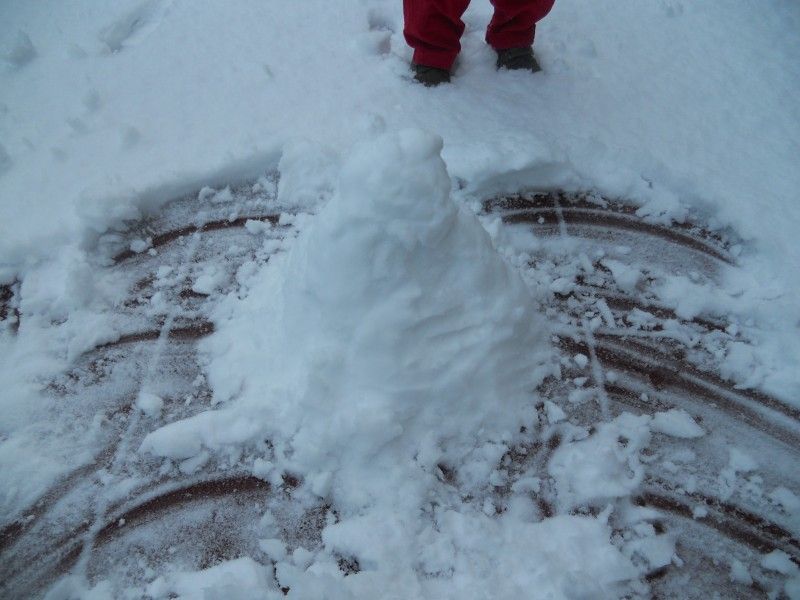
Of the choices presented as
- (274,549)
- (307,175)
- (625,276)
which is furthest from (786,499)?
(307,175)

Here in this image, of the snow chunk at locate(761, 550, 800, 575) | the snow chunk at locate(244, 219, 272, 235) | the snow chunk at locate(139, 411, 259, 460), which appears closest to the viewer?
the snow chunk at locate(761, 550, 800, 575)

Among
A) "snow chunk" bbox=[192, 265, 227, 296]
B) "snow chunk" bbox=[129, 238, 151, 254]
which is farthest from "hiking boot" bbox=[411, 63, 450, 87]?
"snow chunk" bbox=[129, 238, 151, 254]

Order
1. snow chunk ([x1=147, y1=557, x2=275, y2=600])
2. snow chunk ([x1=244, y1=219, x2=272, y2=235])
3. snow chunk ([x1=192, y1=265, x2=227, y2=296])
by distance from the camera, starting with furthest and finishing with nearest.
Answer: snow chunk ([x1=244, y1=219, x2=272, y2=235]) < snow chunk ([x1=192, y1=265, x2=227, y2=296]) < snow chunk ([x1=147, y1=557, x2=275, y2=600])

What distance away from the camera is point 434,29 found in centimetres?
209

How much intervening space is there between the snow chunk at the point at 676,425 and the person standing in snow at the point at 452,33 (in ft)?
5.02

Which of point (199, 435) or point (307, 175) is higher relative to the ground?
point (307, 175)

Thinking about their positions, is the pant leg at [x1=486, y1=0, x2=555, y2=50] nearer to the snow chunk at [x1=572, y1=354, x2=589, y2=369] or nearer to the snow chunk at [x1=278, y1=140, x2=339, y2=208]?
the snow chunk at [x1=278, y1=140, x2=339, y2=208]

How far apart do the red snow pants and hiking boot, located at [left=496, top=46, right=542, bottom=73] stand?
1.3 inches

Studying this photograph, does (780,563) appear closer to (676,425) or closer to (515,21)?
(676,425)

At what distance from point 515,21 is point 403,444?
1.77 meters

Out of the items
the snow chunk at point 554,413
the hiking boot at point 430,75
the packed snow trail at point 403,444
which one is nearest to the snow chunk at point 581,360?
the packed snow trail at point 403,444

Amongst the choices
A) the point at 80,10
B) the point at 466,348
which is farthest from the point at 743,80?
the point at 80,10

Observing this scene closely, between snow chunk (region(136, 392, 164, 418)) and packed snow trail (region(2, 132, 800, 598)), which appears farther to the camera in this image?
snow chunk (region(136, 392, 164, 418))

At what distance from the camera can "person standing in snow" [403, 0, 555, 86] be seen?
81.4 inches
